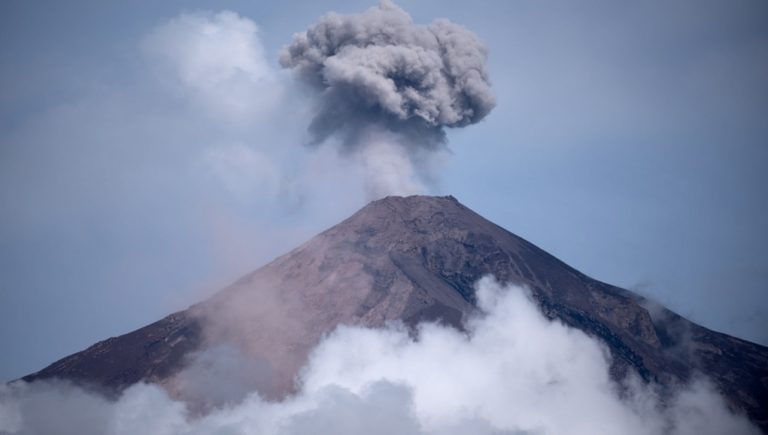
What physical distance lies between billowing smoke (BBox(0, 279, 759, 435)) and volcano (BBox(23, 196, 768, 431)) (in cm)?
150

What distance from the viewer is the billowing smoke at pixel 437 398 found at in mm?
64500

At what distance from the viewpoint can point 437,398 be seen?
6744 cm

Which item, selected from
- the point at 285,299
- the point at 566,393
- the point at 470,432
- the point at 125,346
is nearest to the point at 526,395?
the point at 566,393

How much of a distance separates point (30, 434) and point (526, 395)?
35.1 m

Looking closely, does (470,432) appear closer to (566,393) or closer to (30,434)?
(566,393)

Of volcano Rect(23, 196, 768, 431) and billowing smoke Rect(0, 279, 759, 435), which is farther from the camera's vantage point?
volcano Rect(23, 196, 768, 431)

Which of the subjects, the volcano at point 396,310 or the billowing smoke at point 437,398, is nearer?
the billowing smoke at point 437,398

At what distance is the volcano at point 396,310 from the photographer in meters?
74.4

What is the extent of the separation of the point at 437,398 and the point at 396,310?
387 inches

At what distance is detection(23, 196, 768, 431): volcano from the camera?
74438 millimetres

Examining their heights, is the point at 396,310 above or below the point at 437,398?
above

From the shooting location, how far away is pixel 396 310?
2960 inches

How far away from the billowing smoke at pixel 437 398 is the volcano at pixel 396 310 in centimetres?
150

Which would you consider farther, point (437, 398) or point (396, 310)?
point (396, 310)
